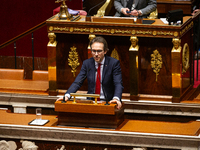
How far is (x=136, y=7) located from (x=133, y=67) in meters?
0.76

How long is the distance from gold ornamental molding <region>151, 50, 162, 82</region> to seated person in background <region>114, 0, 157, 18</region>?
1.68 ft

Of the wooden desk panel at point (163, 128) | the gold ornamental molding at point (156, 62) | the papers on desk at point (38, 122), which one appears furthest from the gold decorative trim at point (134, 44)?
the papers on desk at point (38, 122)

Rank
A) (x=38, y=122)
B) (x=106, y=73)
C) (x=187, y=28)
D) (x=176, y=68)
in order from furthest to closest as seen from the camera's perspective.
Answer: (x=187, y=28) → (x=176, y=68) → (x=106, y=73) → (x=38, y=122)

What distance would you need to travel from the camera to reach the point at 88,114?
4.43m

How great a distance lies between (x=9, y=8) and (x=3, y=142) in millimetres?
4508

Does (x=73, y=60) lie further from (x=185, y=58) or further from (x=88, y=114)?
(x=88, y=114)

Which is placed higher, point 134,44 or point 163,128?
point 134,44

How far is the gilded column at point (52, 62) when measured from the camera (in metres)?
5.81

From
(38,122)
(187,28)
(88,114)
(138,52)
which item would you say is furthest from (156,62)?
(38,122)

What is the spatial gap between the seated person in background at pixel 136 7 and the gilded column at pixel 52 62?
865 mm

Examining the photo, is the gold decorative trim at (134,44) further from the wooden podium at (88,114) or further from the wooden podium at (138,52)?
the wooden podium at (88,114)

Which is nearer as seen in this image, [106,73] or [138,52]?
[106,73]

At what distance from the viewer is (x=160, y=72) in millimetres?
5582

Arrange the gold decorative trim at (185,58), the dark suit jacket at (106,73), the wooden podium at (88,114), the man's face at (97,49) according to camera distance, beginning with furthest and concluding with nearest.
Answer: the gold decorative trim at (185,58)
the dark suit jacket at (106,73)
the man's face at (97,49)
the wooden podium at (88,114)
